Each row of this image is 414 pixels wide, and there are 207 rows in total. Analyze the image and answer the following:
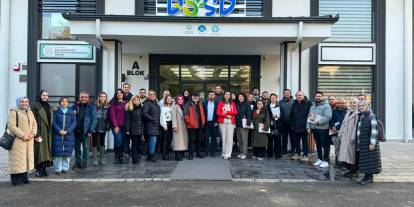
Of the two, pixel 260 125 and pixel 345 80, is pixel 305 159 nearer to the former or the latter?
pixel 260 125

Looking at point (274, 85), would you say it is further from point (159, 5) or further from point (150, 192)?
point (150, 192)

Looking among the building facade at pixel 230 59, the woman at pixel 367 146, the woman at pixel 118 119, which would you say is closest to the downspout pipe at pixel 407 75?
the building facade at pixel 230 59

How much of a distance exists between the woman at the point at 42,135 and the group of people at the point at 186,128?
2cm

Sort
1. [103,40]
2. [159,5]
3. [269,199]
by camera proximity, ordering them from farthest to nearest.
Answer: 1. [159,5]
2. [103,40]
3. [269,199]

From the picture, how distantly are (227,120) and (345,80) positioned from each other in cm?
614

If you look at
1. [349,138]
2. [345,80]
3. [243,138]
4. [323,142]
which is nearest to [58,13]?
[243,138]

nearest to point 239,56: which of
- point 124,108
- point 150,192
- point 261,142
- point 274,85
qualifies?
point 274,85

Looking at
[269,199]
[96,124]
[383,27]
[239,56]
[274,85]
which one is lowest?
[269,199]

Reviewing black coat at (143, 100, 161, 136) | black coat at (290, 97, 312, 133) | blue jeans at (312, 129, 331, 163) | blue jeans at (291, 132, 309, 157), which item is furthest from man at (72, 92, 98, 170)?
blue jeans at (312, 129, 331, 163)

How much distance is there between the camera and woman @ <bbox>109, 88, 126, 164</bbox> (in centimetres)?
914

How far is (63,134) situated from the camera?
26.6 feet

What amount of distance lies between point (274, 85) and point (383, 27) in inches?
169

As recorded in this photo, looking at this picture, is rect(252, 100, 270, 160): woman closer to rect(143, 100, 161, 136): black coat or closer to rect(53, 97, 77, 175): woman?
rect(143, 100, 161, 136): black coat

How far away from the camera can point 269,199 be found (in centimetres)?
642
